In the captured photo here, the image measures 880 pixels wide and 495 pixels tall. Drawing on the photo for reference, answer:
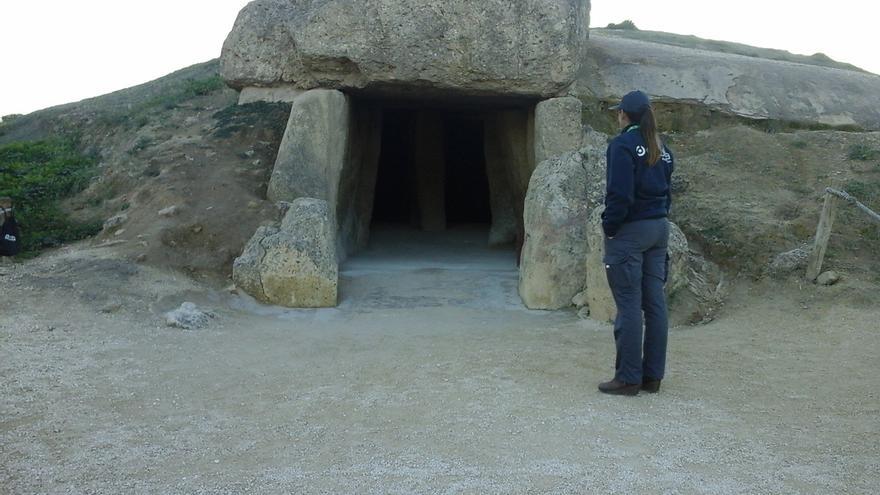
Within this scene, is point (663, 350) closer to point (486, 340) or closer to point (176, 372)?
point (486, 340)

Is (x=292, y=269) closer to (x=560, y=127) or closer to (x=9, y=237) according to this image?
(x=9, y=237)

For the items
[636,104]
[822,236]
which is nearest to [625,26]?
[822,236]

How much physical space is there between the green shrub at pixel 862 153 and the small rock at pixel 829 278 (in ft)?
8.51

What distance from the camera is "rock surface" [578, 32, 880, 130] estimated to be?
385 inches

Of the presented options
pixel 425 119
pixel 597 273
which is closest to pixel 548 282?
pixel 597 273

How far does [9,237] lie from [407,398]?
546 centimetres

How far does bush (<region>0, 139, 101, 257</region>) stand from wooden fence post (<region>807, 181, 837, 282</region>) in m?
6.92

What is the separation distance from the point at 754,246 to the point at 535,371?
135 inches

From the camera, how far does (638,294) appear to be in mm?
4609

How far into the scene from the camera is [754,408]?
14.4ft

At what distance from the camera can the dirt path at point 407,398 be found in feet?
11.4

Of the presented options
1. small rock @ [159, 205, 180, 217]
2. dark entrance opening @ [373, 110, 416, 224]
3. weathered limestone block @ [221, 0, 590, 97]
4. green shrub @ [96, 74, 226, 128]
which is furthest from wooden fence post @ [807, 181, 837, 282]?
green shrub @ [96, 74, 226, 128]

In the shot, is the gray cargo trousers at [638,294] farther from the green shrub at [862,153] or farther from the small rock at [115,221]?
the small rock at [115,221]

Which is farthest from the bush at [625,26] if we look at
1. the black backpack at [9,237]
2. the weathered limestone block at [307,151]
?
the black backpack at [9,237]
